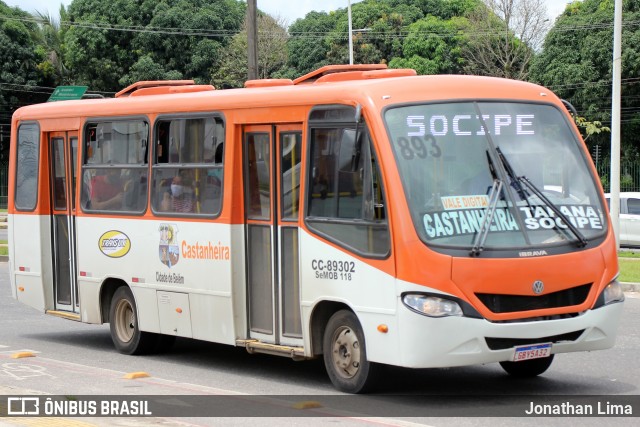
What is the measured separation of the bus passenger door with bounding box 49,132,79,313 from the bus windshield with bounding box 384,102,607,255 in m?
6.01

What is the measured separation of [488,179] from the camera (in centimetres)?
1021

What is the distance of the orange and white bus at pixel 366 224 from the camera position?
32.1ft

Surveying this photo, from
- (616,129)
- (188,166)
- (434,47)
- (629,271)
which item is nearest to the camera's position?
(188,166)

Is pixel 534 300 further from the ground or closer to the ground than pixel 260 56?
closer to the ground

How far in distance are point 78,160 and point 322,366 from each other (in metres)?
4.38

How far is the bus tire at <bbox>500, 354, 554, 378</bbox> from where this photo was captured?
1123 cm

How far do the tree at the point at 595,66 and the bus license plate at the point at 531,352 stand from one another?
3925cm

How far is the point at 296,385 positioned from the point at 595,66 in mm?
40769

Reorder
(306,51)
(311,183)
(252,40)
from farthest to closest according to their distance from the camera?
(306,51), (252,40), (311,183)

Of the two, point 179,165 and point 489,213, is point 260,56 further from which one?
point 489,213

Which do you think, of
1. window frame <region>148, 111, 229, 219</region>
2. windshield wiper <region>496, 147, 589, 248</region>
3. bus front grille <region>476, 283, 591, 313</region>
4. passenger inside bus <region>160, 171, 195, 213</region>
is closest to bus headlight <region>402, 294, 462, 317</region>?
bus front grille <region>476, 283, 591, 313</region>

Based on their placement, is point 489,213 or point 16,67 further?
point 16,67

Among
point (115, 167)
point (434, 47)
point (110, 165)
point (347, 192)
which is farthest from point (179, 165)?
point (434, 47)

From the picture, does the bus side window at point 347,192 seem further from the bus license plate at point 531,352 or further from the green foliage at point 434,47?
the green foliage at point 434,47
